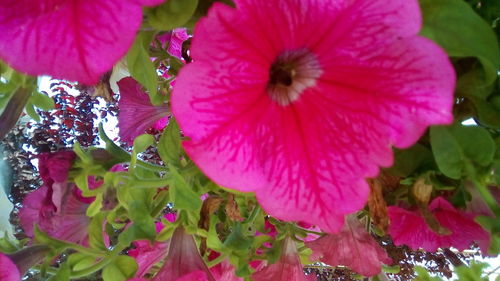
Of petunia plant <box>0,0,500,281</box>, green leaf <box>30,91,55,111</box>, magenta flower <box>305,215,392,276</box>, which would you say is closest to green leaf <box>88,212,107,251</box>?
petunia plant <box>0,0,500,281</box>

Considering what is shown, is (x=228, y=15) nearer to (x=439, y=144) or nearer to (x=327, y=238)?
(x=439, y=144)

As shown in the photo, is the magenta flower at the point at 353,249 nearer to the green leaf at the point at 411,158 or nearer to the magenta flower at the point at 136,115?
the green leaf at the point at 411,158

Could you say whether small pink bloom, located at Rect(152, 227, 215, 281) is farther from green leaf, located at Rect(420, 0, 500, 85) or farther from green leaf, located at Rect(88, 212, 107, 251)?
green leaf, located at Rect(420, 0, 500, 85)

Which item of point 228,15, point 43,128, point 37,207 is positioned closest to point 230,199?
point 37,207

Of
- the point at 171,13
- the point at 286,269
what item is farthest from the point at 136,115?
the point at 171,13

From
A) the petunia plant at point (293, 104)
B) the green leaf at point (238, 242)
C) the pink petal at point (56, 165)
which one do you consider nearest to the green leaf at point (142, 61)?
the petunia plant at point (293, 104)

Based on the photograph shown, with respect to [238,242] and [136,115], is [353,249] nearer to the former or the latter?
[238,242]
